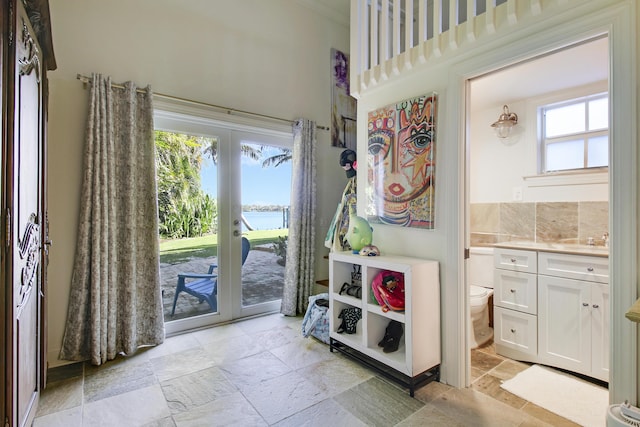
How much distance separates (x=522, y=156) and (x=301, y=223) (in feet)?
7.34

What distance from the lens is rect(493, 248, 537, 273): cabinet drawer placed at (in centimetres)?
223

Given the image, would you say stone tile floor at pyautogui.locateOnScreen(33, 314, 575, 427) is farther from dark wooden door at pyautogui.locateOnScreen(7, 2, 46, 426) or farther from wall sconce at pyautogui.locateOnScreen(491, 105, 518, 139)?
wall sconce at pyautogui.locateOnScreen(491, 105, 518, 139)

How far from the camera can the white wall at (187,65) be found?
7.31ft

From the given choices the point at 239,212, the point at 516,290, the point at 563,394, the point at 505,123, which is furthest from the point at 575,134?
the point at 239,212

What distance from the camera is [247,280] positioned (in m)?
3.18

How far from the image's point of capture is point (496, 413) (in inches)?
65.5

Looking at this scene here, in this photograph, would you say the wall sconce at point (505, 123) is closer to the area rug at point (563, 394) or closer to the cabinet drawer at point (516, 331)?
the cabinet drawer at point (516, 331)

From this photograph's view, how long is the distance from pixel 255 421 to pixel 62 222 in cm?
191

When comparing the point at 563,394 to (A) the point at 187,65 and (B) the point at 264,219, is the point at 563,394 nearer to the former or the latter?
(B) the point at 264,219

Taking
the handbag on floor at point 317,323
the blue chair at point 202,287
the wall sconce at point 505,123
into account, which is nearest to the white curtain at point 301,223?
the handbag on floor at point 317,323

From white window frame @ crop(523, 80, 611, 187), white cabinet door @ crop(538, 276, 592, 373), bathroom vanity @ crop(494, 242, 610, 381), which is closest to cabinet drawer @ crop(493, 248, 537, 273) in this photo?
bathroom vanity @ crop(494, 242, 610, 381)

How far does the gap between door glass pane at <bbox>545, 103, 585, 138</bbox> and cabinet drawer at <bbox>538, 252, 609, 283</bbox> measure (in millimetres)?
1314

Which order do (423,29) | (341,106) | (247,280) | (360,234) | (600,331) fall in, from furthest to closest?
(341,106) → (247,280) → (360,234) → (423,29) → (600,331)

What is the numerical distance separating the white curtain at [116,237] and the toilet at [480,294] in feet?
8.18
